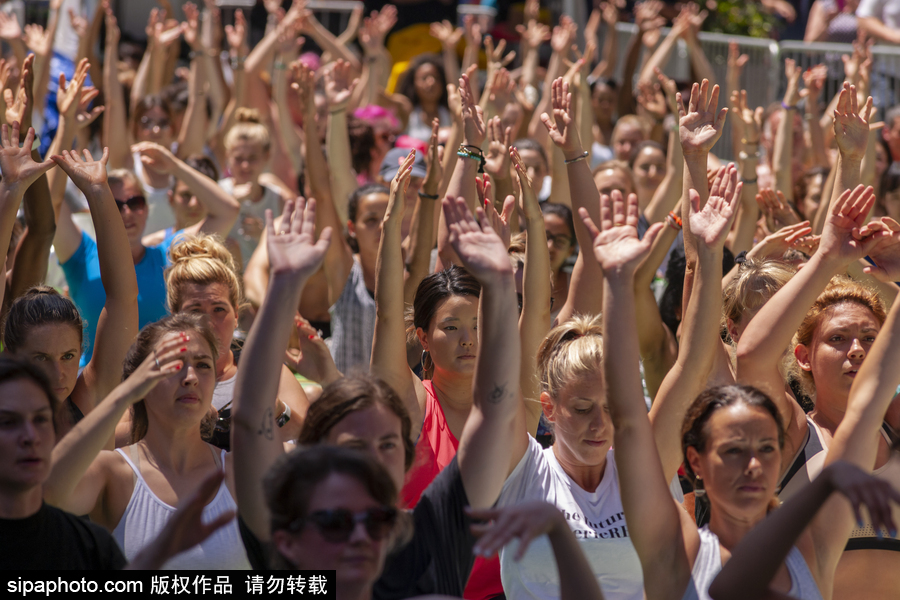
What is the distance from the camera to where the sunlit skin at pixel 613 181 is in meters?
5.04

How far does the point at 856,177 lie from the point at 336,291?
2.33 meters

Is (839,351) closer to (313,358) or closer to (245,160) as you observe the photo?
(313,358)

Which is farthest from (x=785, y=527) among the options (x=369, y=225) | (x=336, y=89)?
(x=336, y=89)

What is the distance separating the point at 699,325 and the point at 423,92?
5.42m

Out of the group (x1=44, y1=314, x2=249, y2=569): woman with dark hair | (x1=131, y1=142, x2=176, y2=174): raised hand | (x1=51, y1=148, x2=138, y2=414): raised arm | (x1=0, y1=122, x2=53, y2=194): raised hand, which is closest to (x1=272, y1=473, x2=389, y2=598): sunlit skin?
(x1=44, y1=314, x2=249, y2=569): woman with dark hair

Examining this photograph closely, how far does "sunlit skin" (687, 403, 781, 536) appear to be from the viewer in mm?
2186

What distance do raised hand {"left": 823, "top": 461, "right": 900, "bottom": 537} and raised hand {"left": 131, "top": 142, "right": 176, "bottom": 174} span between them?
3355 mm

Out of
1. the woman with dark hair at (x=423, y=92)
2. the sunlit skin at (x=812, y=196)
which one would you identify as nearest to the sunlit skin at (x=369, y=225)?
the sunlit skin at (x=812, y=196)

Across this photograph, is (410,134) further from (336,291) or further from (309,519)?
(309,519)

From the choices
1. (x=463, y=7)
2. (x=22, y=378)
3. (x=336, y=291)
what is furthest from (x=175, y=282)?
(x=463, y=7)

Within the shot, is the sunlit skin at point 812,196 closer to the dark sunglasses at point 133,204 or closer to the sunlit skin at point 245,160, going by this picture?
the sunlit skin at point 245,160

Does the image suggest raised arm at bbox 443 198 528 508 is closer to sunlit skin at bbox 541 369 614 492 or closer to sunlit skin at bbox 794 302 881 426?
sunlit skin at bbox 541 369 614 492

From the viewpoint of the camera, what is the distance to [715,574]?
220 centimetres

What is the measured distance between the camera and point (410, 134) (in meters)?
7.66
